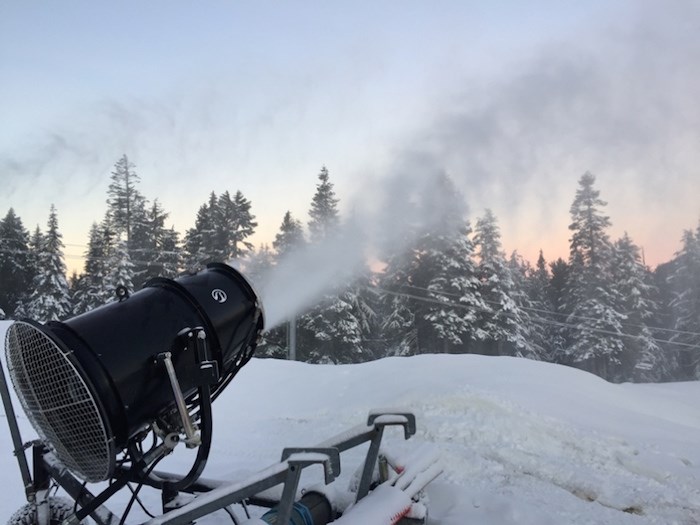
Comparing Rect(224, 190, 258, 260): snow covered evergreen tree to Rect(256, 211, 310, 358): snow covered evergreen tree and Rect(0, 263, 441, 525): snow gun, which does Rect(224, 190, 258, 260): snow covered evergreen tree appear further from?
Rect(0, 263, 441, 525): snow gun

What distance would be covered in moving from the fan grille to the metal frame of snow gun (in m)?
0.18

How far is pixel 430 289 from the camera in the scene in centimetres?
3450

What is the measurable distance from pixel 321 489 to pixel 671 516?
3751 millimetres

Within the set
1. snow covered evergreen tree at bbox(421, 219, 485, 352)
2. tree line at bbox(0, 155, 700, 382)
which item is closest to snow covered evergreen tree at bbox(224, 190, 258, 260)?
tree line at bbox(0, 155, 700, 382)

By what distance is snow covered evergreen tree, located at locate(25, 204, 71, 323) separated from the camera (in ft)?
139

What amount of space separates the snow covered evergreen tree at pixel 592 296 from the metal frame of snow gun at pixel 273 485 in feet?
127

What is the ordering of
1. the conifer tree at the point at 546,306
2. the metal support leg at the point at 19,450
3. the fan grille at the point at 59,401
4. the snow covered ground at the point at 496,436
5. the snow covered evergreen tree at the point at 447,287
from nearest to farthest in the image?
1. the fan grille at the point at 59,401
2. the metal support leg at the point at 19,450
3. the snow covered ground at the point at 496,436
4. the snow covered evergreen tree at the point at 447,287
5. the conifer tree at the point at 546,306

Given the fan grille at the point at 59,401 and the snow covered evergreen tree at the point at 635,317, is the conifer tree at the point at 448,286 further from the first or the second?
the fan grille at the point at 59,401

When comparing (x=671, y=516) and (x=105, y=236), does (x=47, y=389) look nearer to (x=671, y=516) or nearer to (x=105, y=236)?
(x=671, y=516)

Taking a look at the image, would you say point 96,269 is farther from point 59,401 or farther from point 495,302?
point 59,401

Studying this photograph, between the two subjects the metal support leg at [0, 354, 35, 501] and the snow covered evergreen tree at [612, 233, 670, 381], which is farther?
the snow covered evergreen tree at [612, 233, 670, 381]

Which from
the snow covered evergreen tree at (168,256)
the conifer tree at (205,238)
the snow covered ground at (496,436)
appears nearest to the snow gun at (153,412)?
the snow covered ground at (496,436)

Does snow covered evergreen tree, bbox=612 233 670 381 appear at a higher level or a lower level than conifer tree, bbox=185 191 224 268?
lower

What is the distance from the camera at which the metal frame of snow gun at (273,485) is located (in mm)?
2537
